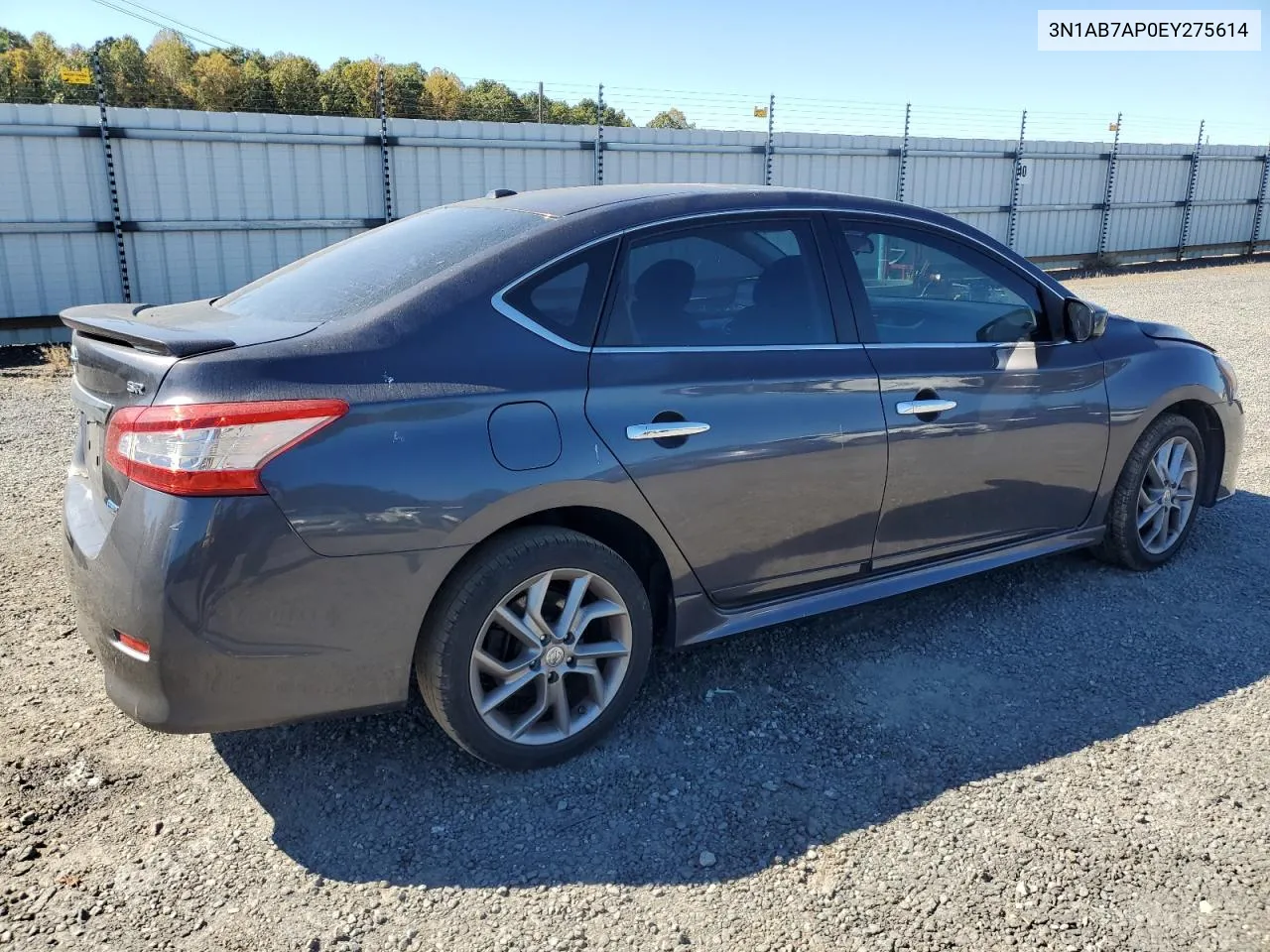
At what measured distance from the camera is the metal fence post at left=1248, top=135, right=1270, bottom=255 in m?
Result: 23.8

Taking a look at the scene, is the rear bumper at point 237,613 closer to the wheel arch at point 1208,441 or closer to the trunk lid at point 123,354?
the trunk lid at point 123,354

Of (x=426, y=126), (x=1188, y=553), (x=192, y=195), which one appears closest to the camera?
(x=1188, y=553)

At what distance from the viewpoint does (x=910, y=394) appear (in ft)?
11.9

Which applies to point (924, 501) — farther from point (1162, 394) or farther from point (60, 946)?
point (60, 946)

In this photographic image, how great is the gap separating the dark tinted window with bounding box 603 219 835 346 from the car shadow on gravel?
48.8 inches

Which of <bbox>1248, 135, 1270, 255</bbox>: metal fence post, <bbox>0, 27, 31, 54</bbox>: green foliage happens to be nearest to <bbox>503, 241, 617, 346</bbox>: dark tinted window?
<bbox>1248, 135, 1270, 255</bbox>: metal fence post

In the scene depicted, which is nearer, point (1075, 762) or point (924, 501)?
point (1075, 762)

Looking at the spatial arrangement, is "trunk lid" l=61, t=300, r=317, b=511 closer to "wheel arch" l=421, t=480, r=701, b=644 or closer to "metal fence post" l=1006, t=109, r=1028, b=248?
"wheel arch" l=421, t=480, r=701, b=644

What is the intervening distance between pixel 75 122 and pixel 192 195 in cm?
130

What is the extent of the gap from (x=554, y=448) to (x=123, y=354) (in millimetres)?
1186

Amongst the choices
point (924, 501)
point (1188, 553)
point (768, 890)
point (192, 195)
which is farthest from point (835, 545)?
point (192, 195)

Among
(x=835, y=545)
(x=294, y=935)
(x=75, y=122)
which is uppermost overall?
(x=75, y=122)

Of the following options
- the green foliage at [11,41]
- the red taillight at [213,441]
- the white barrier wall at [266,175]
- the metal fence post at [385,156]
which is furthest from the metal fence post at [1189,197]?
the green foliage at [11,41]

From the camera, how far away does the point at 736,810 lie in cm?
290
